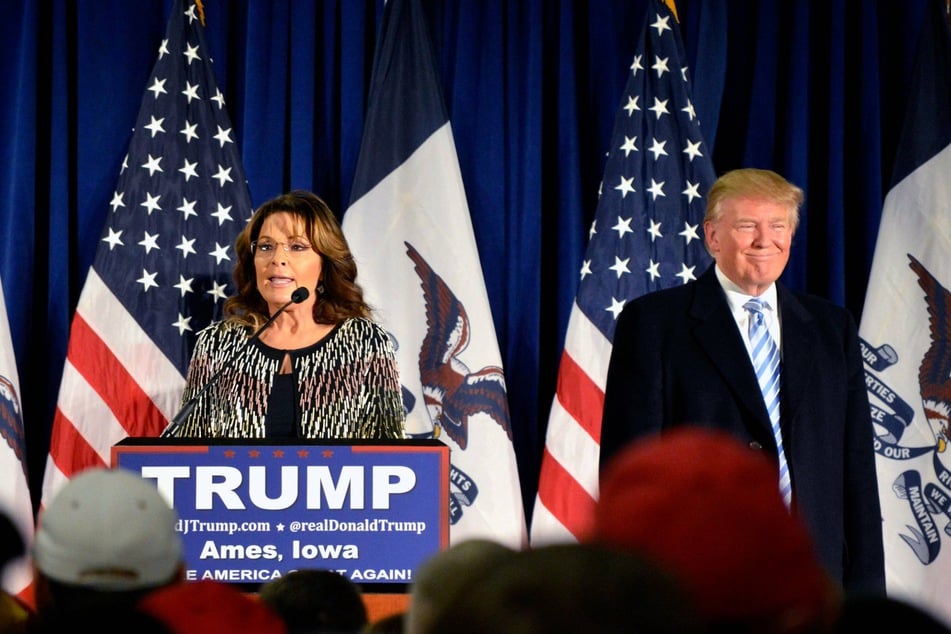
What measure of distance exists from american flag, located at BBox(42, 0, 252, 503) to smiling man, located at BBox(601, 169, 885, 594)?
6.60 ft

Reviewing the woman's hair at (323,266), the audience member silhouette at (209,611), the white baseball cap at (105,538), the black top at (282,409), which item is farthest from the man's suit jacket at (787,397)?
the audience member silhouette at (209,611)

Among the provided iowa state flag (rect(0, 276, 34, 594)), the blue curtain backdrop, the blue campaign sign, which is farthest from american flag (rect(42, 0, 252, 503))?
the blue campaign sign

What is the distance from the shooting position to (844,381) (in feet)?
11.1

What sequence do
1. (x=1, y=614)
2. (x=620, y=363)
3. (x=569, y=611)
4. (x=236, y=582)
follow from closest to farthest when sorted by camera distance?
(x=569, y=611) < (x=1, y=614) < (x=236, y=582) < (x=620, y=363)

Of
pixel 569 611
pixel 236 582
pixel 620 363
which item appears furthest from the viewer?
pixel 620 363

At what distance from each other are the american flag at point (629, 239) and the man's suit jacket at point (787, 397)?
5.06 ft

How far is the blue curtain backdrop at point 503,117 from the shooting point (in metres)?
5.08

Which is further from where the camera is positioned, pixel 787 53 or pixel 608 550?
pixel 787 53

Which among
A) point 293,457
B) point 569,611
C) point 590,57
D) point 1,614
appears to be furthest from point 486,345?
point 569,611

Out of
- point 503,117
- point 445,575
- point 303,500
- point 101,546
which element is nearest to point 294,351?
point 303,500

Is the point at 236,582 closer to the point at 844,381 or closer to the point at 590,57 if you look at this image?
the point at 844,381

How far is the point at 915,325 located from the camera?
507 centimetres

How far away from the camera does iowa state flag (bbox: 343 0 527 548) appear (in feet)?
16.0

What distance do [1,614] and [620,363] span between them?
234cm
